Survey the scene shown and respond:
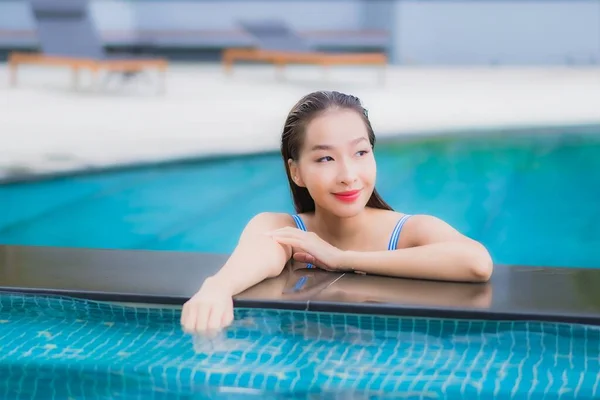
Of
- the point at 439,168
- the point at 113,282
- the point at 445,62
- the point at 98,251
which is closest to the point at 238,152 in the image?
the point at 439,168

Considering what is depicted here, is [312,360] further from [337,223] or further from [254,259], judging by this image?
[337,223]

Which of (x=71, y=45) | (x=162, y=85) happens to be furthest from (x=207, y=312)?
(x=162, y=85)

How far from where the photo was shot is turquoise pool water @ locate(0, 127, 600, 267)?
485cm

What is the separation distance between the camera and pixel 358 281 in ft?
7.38

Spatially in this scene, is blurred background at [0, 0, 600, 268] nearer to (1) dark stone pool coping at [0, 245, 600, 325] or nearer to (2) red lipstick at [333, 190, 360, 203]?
(1) dark stone pool coping at [0, 245, 600, 325]

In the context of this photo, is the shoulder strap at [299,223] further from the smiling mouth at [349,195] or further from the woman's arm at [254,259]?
the smiling mouth at [349,195]

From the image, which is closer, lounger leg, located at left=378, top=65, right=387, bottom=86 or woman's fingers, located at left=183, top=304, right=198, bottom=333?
woman's fingers, located at left=183, top=304, right=198, bottom=333

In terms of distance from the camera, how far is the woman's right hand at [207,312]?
6.25ft

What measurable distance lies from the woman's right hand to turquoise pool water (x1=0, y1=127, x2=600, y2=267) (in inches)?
112

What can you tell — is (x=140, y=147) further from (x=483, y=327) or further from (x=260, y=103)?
(x=483, y=327)

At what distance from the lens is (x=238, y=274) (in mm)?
2078

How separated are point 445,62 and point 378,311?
14.3 m

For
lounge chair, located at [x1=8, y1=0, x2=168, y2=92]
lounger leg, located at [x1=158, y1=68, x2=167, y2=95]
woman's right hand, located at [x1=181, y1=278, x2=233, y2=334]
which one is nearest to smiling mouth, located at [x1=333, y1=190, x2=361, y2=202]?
woman's right hand, located at [x1=181, y1=278, x2=233, y2=334]

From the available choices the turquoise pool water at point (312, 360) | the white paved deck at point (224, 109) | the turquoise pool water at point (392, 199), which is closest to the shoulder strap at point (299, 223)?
the turquoise pool water at point (312, 360)
